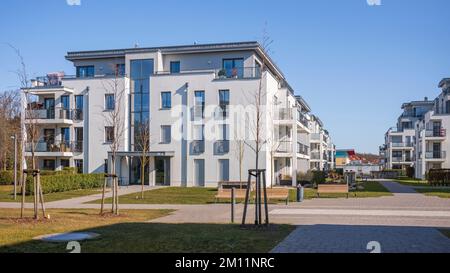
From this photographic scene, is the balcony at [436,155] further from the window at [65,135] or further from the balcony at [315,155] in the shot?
the window at [65,135]

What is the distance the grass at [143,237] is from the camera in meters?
9.91

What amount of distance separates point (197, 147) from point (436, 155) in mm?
37630

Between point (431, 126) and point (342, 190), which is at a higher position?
point (431, 126)

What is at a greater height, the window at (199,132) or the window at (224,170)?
the window at (199,132)

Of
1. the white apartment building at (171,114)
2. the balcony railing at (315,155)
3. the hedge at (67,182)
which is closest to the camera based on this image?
the hedge at (67,182)

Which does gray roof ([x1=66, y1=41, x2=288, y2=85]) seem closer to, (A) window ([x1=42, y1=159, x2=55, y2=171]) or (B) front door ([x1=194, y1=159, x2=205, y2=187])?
(B) front door ([x1=194, y1=159, x2=205, y2=187])

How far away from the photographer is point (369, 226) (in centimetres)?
1420

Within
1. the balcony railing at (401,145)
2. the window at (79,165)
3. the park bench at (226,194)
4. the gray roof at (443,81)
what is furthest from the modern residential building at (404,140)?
the park bench at (226,194)

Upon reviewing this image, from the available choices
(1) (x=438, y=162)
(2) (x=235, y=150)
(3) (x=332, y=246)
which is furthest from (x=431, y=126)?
(3) (x=332, y=246)

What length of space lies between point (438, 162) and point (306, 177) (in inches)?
1237

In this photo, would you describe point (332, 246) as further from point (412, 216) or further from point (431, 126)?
point (431, 126)

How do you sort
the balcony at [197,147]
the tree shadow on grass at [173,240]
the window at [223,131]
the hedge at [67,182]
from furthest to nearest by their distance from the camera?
the balcony at [197,147] < the window at [223,131] < the hedge at [67,182] < the tree shadow on grass at [173,240]
